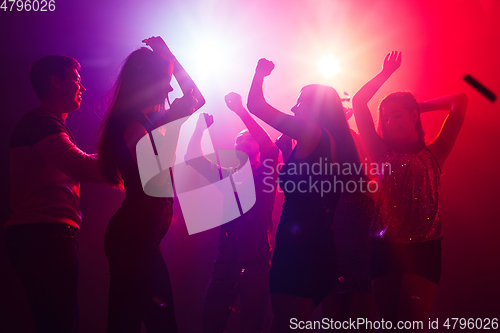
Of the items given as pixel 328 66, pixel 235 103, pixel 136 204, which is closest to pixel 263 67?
pixel 235 103

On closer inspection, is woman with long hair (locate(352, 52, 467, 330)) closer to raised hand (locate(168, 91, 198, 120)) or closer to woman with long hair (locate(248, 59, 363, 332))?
woman with long hair (locate(248, 59, 363, 332))

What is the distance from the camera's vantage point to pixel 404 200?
4.15ft

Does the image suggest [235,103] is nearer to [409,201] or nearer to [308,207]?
[308,207]

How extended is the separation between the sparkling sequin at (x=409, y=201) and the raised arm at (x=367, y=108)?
0.09 m

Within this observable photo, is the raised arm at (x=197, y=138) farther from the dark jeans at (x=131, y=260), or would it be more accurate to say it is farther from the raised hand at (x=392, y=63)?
the raised hand at (x=392, y=63)

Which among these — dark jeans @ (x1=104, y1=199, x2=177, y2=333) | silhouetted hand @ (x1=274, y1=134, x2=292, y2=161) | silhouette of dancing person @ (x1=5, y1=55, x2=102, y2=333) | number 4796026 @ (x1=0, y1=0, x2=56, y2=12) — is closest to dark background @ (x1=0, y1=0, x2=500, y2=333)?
number 4796026 @ (x1=0, y1=0, x2=56, y2=12)

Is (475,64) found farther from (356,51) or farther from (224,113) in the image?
(224,113)

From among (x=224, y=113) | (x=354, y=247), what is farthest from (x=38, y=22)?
(x=354, y=247)

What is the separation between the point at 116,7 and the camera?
2.31 meters

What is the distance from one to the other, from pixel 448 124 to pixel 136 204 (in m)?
1.50

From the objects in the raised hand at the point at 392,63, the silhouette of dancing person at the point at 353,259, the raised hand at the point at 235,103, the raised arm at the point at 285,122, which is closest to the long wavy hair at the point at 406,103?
the raised hand at the point at 392,63

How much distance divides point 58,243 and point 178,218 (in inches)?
58.0

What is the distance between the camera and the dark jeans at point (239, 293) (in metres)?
1.87

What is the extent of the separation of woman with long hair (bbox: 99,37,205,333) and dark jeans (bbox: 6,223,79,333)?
242 millimetres
